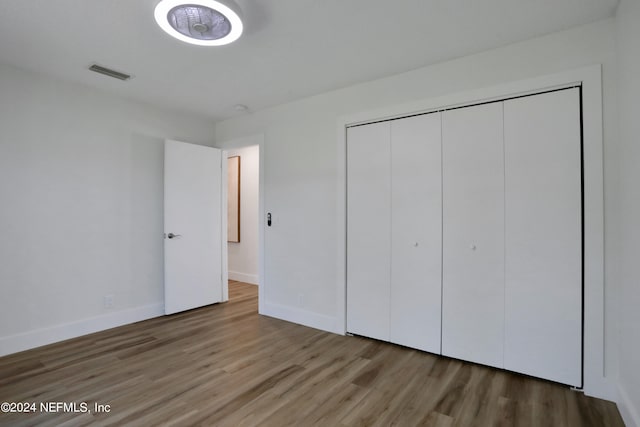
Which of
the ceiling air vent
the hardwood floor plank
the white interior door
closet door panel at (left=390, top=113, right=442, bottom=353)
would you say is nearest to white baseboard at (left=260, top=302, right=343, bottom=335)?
the hardwood floor plank

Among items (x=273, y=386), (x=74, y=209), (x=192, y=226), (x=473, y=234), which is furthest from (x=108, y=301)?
(x=473, y=234)

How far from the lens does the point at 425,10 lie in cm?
207

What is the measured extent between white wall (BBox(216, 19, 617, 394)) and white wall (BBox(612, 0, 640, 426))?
0.28m

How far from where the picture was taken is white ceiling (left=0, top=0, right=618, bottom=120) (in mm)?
2035

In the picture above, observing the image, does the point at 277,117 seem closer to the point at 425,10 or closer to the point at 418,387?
the point at 425,10

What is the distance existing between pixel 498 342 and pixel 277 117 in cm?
310

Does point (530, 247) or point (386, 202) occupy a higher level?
point (386, 202)

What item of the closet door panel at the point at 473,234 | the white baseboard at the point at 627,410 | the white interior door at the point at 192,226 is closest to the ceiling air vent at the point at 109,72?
the white interior door at the point at 192,226

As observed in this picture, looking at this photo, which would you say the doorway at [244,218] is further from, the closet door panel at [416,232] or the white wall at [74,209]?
the closet door panel at [416,232]

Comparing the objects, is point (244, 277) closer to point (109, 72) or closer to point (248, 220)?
point (248, 220)

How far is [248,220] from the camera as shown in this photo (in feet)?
18.9

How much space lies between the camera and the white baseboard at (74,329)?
113 inches

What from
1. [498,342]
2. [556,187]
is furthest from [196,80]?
[498,342]

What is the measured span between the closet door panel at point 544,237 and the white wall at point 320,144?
0.29m
